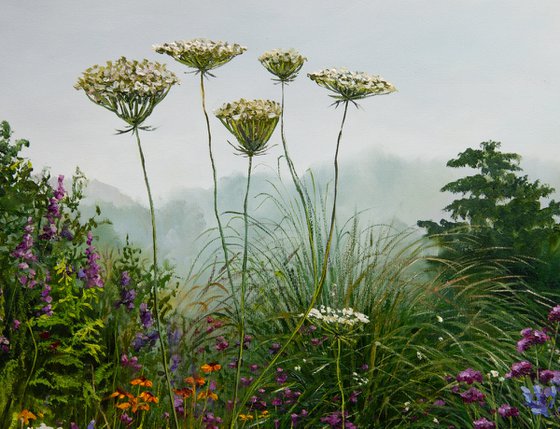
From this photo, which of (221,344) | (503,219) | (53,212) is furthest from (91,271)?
(503,219)

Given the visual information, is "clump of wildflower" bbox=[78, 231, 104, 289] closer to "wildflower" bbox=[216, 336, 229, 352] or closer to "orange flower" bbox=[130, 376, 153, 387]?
"wildflower" bbox=[216, 336, 229, 352]

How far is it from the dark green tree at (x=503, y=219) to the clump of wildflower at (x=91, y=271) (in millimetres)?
2805

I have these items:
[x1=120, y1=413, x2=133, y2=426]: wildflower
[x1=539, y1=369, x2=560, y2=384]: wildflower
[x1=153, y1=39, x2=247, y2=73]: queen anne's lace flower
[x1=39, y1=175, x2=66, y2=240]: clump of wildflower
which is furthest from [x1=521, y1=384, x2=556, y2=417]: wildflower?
[x1=39, y1=175, x2=66, y2=240]: clump of wildflower

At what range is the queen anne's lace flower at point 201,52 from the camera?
3025 millimetres

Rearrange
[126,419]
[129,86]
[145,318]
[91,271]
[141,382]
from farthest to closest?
[145,318], [91,271], [126,419], [141,382], [129,86]

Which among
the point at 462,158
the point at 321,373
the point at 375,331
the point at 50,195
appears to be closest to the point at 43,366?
the point at 50,195

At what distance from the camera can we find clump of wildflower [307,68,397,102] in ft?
10.4

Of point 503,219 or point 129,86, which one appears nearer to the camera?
point 129,86

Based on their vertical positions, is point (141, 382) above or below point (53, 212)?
below

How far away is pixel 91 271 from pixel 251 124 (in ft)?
5.64

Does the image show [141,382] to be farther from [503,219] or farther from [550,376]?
[503,219]

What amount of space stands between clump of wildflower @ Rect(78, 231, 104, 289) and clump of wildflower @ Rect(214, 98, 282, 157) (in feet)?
5.25

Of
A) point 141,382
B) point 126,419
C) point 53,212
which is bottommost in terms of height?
point 126,419

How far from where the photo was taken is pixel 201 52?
303 cm
